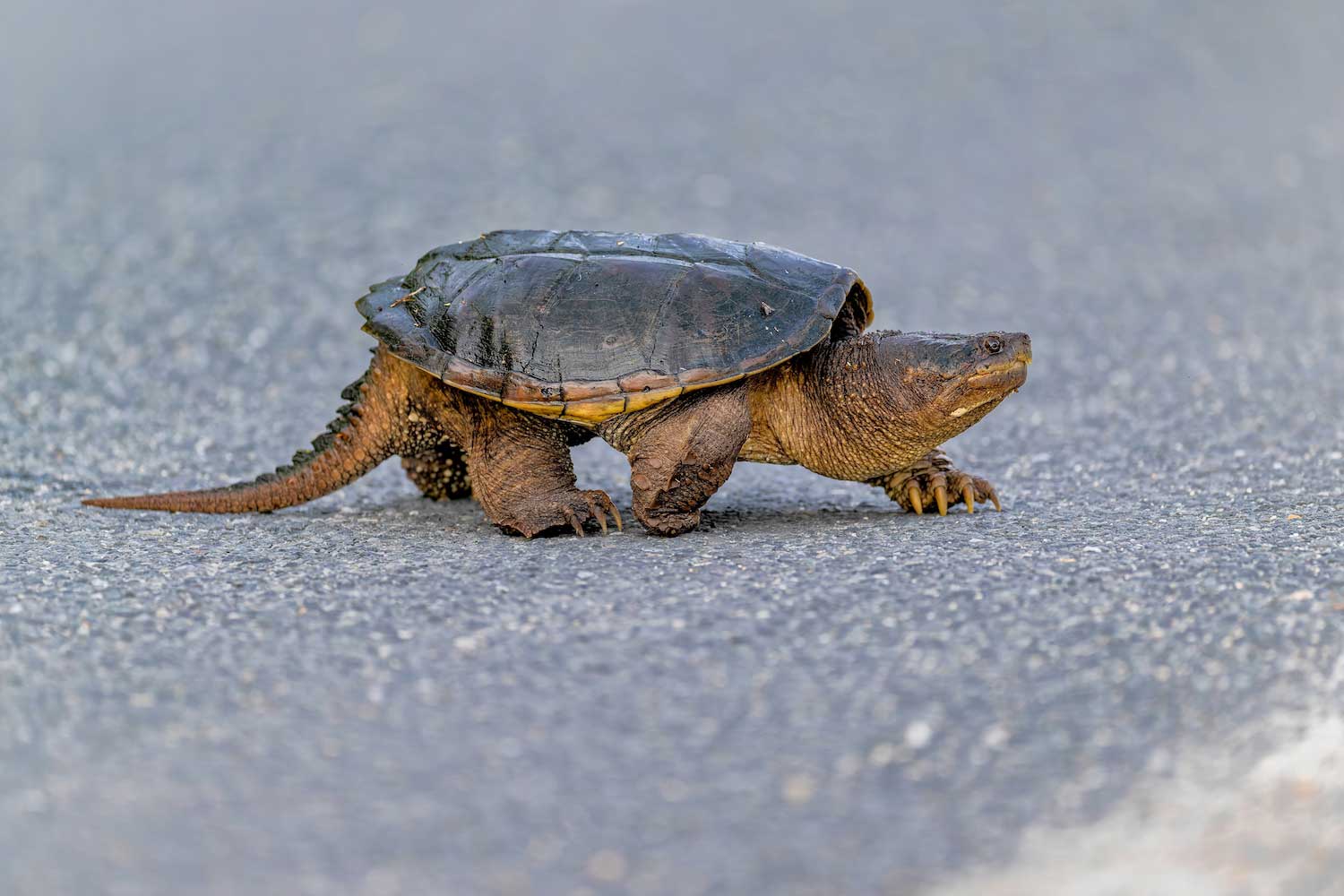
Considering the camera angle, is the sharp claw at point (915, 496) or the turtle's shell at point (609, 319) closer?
the turtle's shell at point (609, 319)

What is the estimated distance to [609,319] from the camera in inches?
158

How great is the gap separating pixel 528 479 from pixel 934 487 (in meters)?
1.34

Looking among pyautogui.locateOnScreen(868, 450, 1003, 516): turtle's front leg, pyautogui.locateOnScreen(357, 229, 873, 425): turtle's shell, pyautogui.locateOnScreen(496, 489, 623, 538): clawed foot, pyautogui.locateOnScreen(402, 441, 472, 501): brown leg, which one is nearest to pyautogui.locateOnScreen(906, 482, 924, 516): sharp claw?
pyautogui.locateOnScreen(868, 450, 1003, 516): turtle's front leg

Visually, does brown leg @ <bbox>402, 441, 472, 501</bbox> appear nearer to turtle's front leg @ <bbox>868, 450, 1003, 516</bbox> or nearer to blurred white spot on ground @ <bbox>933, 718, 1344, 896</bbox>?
turtle's front leg @ <bbox>868, 450, 1003, 516</bbox>

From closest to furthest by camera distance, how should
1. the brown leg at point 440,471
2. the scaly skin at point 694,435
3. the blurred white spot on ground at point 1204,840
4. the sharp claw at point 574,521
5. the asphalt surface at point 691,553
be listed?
the blurred white spot on ground at point 1204,840
the asphalt surface at point 691,553
the scaly skin at point 694,435
the sharp claw at point 574,521
the brown leg at point 440,471

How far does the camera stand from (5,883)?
2328 millimetres

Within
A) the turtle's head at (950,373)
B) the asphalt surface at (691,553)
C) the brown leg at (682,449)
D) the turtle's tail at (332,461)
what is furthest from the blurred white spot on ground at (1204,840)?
the turtle's tail at (332,461)

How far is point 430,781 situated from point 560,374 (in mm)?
1669

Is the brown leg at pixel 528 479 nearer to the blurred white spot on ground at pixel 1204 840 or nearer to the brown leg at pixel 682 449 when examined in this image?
the brown leg at pixel 682 449

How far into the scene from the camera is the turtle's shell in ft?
13.0

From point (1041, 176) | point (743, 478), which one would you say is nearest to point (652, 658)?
point (743, 478)

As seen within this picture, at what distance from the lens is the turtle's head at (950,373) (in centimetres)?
389

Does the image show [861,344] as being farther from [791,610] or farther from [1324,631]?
[1324,631]

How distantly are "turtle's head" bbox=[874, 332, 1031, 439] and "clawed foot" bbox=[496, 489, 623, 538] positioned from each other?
38.7 inches
